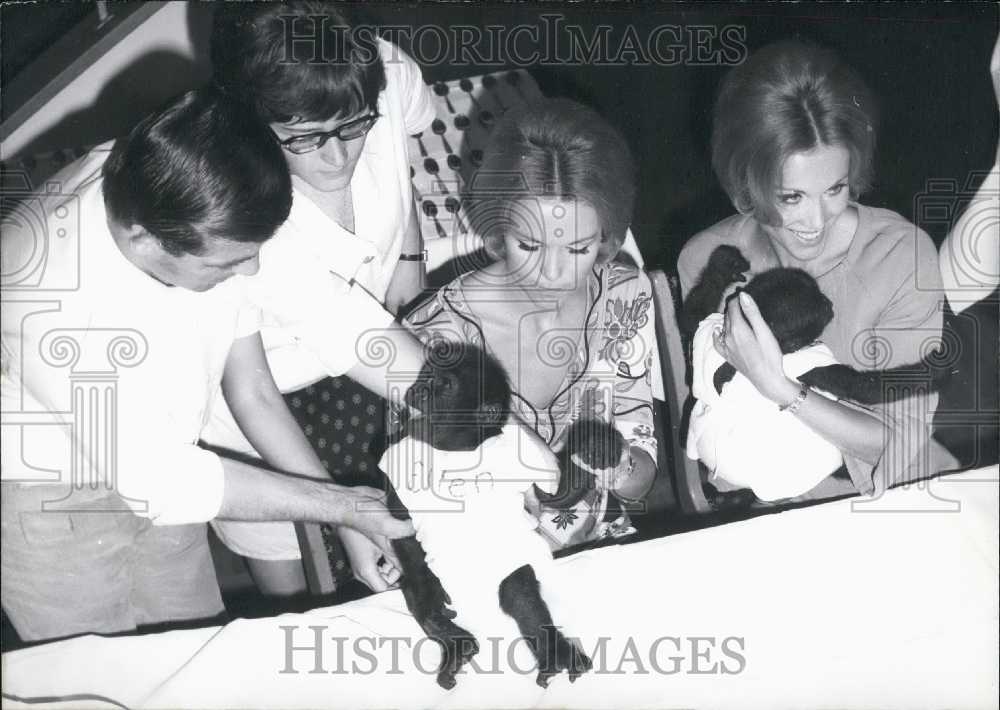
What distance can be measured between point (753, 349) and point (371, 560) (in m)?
0.55

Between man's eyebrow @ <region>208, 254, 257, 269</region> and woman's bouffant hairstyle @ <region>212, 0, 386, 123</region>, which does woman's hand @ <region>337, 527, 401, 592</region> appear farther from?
woman's bouffant hairstyle @ <region>212, 0, 386, 123</region>

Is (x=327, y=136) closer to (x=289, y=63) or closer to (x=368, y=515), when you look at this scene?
(x=289, y=63)

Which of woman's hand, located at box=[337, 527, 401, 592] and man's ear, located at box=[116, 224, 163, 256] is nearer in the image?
man's ear, located at box=[116, 224, 163, 256]

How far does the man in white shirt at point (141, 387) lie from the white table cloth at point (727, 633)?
0.34 feet

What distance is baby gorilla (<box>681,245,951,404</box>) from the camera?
1165 millimetres

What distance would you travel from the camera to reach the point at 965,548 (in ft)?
4.15

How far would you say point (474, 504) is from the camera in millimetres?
1137

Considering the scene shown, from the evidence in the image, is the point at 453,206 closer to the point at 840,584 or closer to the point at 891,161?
the point at 891,161

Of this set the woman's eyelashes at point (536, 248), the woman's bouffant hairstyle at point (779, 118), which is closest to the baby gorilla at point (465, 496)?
the woman's eyelashes at point (536, 248)

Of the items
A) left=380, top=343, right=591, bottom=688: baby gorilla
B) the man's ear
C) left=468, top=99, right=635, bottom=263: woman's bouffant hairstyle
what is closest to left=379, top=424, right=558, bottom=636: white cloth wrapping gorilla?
left=380, top=343, right=591, bottom=688: baby gorilla

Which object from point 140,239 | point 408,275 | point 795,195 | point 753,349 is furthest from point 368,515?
point 795,195

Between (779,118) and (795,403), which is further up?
(779,118)

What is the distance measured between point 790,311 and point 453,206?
44cm

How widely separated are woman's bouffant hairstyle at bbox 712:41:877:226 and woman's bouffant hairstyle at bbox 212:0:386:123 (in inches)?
17.8
